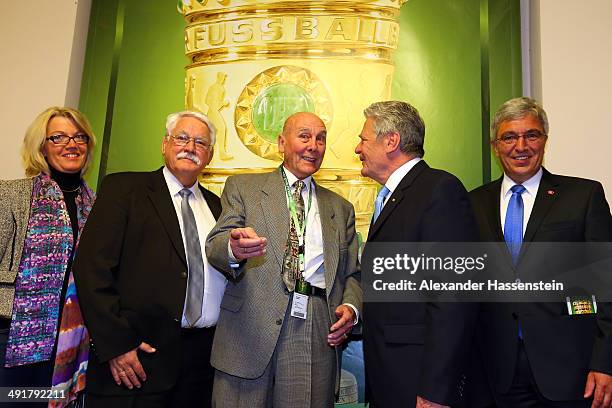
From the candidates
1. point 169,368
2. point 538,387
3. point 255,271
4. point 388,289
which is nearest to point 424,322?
point 388,289

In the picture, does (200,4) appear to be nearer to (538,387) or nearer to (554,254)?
(554,254)

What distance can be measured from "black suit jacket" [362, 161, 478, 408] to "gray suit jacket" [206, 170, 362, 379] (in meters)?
0.27

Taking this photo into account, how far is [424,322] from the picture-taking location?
1.85 metres

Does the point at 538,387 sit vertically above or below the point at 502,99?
below

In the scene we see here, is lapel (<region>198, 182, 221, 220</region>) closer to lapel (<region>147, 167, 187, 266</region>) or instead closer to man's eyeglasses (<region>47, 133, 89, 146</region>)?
lapel (<region>147, 167, 187, 266</region>)

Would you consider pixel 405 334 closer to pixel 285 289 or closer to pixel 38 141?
pixel 285 289

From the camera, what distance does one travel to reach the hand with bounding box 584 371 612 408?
6.23ft

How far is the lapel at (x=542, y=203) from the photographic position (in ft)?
6.97

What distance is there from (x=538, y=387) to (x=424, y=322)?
21.5 inches

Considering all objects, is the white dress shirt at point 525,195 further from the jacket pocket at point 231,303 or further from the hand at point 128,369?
the hand at point 128,369

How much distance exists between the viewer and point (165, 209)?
2293 mm

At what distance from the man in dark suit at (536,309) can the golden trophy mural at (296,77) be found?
0.91m

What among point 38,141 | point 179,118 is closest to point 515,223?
point 179,118

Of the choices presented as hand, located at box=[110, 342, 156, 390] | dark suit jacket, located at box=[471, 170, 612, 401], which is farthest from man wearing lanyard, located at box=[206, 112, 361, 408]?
dark suit jacket, located at box=[471, 170, 612, 401]
